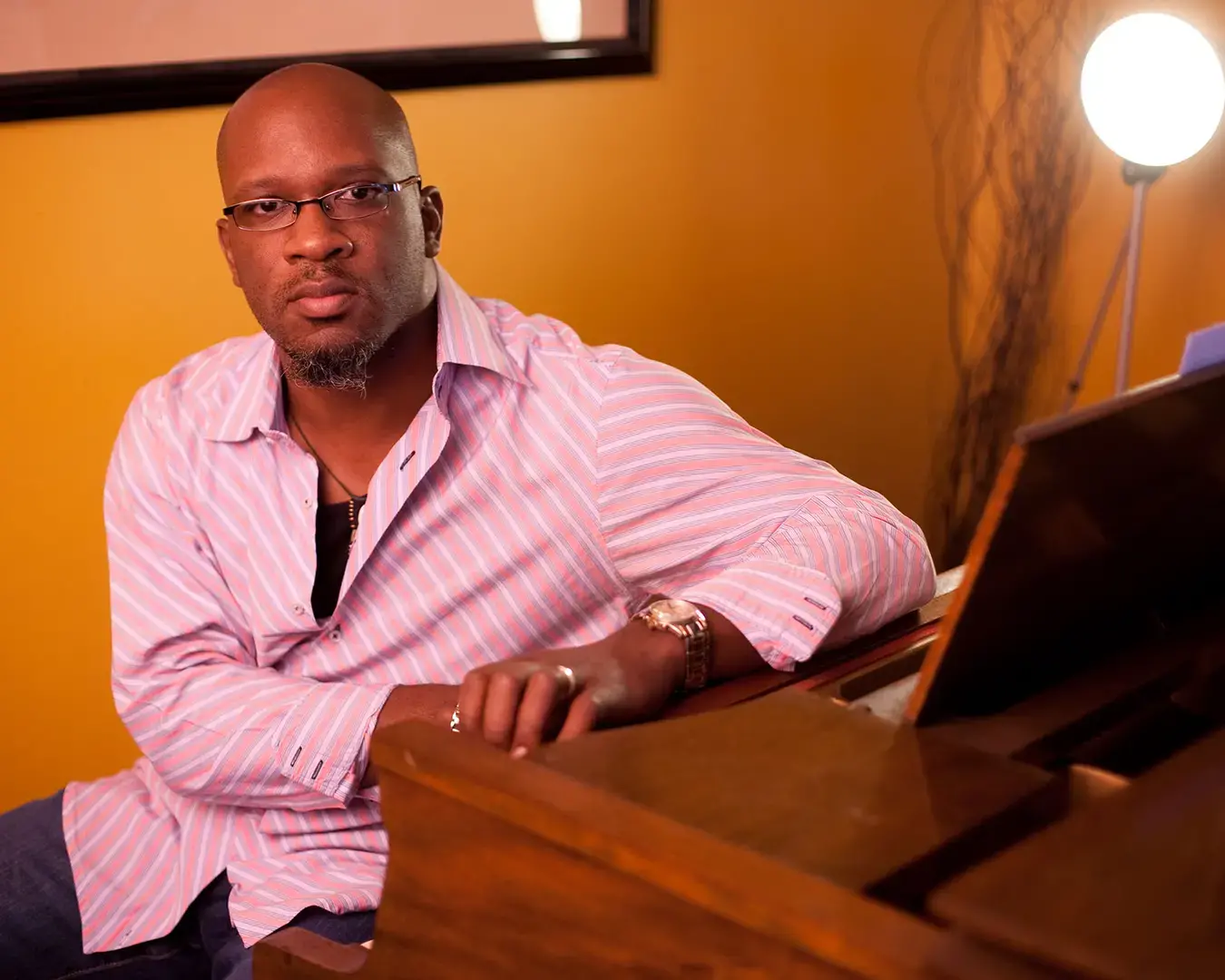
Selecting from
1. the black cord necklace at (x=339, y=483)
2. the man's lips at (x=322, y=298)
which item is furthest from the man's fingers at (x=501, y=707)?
the man's lips at (x=322, y=298)

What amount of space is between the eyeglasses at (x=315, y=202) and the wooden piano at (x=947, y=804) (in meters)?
0.92

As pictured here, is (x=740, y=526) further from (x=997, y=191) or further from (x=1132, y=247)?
(x=997, y=191)

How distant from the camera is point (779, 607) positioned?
1.30 m

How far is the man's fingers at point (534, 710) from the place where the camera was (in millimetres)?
1084

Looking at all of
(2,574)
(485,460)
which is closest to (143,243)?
(2,574)

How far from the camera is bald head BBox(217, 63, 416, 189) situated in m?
1.66

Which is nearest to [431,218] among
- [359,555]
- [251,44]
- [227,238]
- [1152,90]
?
[227,238]

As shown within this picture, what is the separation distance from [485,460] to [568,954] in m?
0.92

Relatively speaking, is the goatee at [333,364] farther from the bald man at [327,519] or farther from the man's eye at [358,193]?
the man's eye at [358,193]

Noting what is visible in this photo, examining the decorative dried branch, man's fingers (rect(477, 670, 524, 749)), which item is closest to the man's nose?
man's fingers (rect(477, 670, 524, 749))

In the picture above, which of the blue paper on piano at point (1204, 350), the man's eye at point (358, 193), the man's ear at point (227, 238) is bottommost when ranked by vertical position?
the man's ear at point (227, 238)

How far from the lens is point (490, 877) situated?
86cm

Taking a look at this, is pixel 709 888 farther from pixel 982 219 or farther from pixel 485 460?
pixel 982 219

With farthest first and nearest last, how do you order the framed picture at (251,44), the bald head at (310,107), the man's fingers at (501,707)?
the framed picture at (251,44), the bald head at (310,107), the man's fingers at (501,707)
